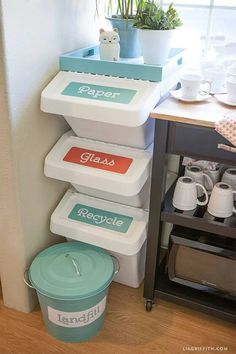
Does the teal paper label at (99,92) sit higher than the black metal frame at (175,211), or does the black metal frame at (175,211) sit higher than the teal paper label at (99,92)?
the teal paper label at (99,92)

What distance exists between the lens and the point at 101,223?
5.09 feet

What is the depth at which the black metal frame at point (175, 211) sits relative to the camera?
4.17 feet

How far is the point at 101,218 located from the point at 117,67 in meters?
0.59

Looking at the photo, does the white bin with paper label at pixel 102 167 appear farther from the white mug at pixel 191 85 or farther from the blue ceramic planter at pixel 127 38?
the blue ceramic planter at pixel 127 38

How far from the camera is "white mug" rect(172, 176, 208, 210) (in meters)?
1.42

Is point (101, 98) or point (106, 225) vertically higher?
point (101, 98)

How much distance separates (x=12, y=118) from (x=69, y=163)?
0.29 metres

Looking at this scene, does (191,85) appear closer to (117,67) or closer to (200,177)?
(117,67)

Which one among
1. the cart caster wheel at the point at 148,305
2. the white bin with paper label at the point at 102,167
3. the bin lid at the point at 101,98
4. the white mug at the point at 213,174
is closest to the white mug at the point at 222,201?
the white mug at the point at 213,174

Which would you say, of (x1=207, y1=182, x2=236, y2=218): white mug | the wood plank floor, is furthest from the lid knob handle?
(x1=207, y1=182, x2=236, y2=218): white mug

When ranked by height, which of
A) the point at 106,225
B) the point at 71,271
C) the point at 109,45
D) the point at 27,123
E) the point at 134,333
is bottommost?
the point at 134,333

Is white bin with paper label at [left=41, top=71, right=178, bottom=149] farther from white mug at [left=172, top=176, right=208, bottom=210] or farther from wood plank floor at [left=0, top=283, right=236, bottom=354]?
wood plank floor at [left=0, top=283, right=236, bottom=354]

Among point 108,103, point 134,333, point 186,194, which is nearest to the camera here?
point 108,103

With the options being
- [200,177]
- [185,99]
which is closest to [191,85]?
[185,99]
